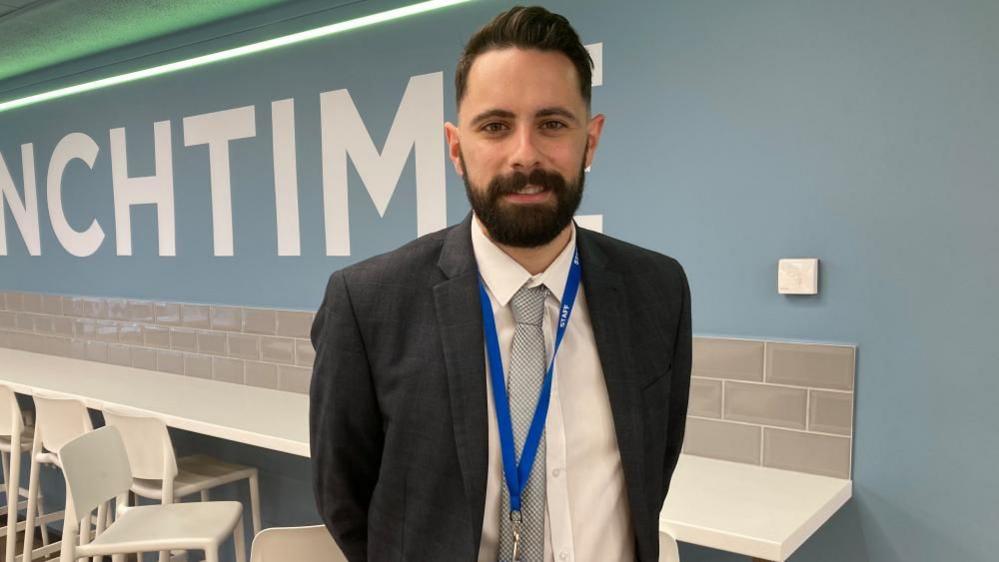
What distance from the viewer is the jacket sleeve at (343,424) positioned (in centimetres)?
103

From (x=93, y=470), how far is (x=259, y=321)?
4.04ft

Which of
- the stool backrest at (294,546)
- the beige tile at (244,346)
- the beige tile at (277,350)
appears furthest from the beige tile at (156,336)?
the stool backrest at (294,546)

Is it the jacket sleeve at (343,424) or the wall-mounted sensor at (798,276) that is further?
the wall-mounted sensor at (798,276)

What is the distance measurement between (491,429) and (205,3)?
2678 mm

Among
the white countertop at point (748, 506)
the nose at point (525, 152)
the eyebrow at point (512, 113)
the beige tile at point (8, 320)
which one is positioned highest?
the eyebrow at point (512, 113)

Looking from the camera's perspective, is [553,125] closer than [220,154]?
Yes

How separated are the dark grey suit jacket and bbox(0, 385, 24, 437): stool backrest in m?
2.71

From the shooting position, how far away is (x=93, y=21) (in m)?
3.24

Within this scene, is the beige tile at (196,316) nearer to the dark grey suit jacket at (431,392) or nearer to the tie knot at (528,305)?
the dark grey suit jacket at (431,392)

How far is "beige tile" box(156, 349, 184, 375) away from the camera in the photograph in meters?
3.58

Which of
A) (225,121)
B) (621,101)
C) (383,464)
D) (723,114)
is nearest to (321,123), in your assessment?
(225,121)

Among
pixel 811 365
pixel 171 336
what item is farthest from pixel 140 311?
pixel 811 365

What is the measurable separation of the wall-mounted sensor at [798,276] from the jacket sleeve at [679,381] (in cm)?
83

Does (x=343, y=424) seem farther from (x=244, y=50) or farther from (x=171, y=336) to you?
(x=171, y=336)
